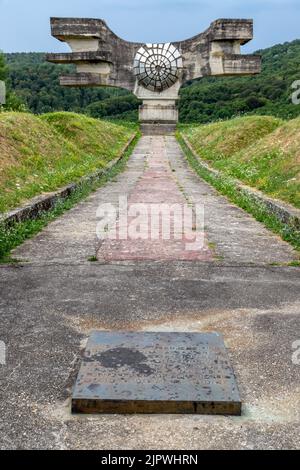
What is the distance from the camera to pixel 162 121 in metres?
30.7

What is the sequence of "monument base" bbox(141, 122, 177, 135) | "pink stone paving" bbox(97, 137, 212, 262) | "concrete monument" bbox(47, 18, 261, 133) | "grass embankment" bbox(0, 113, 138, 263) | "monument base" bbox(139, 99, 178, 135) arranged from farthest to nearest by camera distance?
"monument base" bbox(139, 99, 178, 135)
"monument base" bbox(141, 122, 177, 135)
"concrete monument" bbox(47, 18, 261, 133)
"grass embankment" bbox(0, 113, 138, 263)
"pink stone paving" bbox(97, 137, 212, 262)

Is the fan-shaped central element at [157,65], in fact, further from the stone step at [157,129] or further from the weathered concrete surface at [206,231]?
the weathered concrete surface at [206,231]

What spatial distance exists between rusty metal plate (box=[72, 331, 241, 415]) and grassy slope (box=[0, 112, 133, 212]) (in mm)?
4578

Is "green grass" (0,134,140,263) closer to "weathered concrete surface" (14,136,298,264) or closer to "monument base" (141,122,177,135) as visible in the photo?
"weathered concrete surface" (14,136,298,264)

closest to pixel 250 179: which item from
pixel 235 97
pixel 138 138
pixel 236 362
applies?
pixel 236 362

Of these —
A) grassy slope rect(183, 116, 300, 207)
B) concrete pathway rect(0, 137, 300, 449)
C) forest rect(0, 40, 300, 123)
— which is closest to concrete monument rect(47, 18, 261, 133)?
forest rect(0, 40, 300, 123)

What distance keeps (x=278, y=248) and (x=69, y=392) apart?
3.93 meters

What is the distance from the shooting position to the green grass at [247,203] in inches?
→ 266

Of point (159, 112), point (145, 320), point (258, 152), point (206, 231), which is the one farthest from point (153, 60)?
point (145, 320)

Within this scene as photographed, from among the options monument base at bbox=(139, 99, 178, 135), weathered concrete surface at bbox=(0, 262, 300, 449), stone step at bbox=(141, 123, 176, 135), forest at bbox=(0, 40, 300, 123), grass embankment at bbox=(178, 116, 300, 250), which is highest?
forest at bbox=(0, 40, 300, 123)

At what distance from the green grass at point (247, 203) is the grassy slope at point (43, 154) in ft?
10.2

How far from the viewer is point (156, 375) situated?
9.28 ft

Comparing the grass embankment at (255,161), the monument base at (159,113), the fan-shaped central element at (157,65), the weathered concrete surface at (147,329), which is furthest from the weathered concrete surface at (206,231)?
the fan-shaped central element at (157,65)

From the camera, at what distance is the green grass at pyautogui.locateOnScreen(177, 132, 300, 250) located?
676cm
